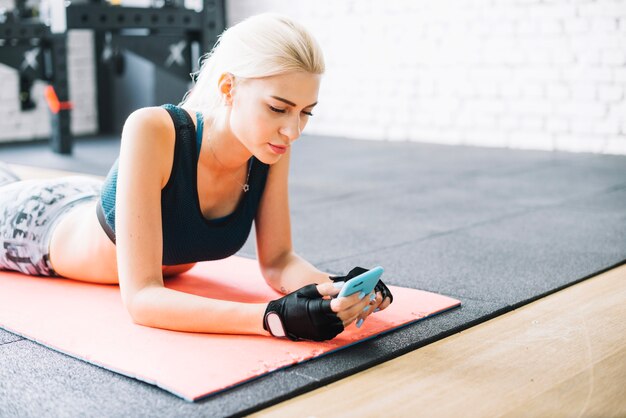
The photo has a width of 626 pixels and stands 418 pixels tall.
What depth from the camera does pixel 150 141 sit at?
165cm

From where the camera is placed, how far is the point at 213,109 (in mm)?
1764

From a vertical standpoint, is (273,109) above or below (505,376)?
above

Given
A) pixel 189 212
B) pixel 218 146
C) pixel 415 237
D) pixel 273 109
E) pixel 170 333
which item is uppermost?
pixel 273 109

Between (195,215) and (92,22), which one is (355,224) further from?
(92,22)

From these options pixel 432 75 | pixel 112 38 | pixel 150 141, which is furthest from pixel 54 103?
pixel 150 141

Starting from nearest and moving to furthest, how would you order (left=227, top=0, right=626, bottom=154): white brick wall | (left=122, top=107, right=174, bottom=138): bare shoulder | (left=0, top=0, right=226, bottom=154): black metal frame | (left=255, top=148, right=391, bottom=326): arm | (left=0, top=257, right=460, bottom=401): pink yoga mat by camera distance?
(left=0, top=257, right=460, bottom=401): pink yoga mat, (left=122, top=107, right=174, bottom=138): bare shoulder, (left=255, top=148, right=391, bottom=326): arm, (left=0, top=0, right=226, bottom=154): black metal frame, (left=227, top=0, right=626, bottom=154): white brick wall

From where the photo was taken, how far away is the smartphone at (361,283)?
57.3 inches

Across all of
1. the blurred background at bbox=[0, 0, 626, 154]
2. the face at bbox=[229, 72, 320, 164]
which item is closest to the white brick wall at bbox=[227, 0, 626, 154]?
the blurred background at bbox=[0, 0, 626, 154]

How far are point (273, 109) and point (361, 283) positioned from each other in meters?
0.40

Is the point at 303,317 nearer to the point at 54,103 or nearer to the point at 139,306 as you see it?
the point at 139,306

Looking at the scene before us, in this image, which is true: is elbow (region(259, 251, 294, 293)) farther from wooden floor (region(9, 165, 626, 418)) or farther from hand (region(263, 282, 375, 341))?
wooden floor (region(9, 165, 626, 418))

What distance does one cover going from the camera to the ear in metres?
1.62

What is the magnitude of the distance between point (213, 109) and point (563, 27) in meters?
4.04

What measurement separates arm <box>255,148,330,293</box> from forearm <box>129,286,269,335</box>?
30 cm
